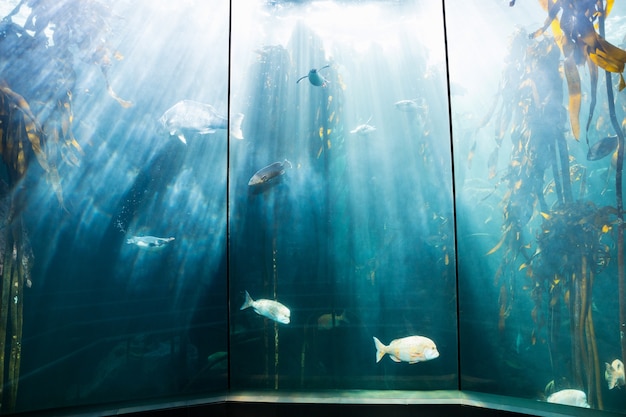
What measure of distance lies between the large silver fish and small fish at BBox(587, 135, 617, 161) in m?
4.05

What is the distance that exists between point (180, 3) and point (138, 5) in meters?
0.54

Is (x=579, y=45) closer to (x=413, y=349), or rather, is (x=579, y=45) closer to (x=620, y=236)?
(x=620, y=236)

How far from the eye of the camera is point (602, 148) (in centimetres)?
373

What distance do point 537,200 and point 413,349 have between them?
207 centimetres

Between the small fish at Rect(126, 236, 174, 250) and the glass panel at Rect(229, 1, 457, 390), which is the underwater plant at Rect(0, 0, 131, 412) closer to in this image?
the small fish at Rect(126, 236, 174, 250)

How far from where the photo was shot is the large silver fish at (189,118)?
478 centimetres

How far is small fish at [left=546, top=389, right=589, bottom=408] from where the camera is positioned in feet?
12.2

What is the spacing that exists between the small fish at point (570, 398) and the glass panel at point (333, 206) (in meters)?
1.07

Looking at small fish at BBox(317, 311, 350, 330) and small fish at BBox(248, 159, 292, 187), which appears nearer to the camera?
small fish at BBox(248, 159, 292, 187)

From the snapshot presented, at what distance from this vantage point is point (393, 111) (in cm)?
707

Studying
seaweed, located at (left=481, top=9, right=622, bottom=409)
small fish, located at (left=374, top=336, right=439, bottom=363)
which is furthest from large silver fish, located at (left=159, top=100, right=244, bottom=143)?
seaweed, located at (left=481, top=9, right=622, bottom=409)

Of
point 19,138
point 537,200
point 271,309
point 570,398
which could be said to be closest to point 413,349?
point 570,398

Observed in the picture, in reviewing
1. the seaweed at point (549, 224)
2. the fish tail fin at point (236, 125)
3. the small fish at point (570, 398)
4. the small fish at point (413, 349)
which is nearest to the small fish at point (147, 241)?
the fish tail fin at point (236, 125)

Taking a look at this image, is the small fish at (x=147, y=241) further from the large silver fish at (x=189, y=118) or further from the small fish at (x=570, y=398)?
the small fish at (x=570, y=398)
